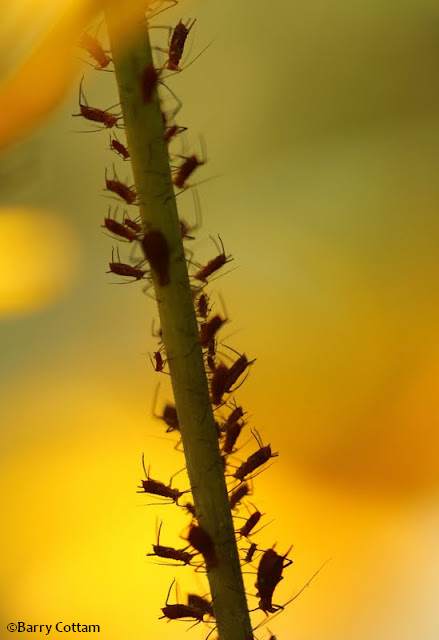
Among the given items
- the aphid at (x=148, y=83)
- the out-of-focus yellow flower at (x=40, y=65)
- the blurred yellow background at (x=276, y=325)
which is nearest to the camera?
the aphid at (x=148, y=83)

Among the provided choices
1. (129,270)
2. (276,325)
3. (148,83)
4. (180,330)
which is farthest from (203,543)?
(276,325)

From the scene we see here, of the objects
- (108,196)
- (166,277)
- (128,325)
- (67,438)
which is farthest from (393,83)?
(67,438)

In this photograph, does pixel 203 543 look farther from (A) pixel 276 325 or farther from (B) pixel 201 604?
(A) pixel 276 325

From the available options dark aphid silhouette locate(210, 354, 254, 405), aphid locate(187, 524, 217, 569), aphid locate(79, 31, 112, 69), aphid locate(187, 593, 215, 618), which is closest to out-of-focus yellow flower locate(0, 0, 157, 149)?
aphid locate(79, 31, 112, 69)

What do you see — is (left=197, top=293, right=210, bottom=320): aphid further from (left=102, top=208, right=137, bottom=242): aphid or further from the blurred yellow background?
the blurred yellow background

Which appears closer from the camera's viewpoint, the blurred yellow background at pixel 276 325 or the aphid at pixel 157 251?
the aphid at pixel 157 251

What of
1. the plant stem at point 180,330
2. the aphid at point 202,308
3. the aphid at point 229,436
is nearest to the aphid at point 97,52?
the plant stem at point 180,330

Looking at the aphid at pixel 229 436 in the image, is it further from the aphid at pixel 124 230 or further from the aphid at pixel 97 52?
the aphid at pixel 97 52
